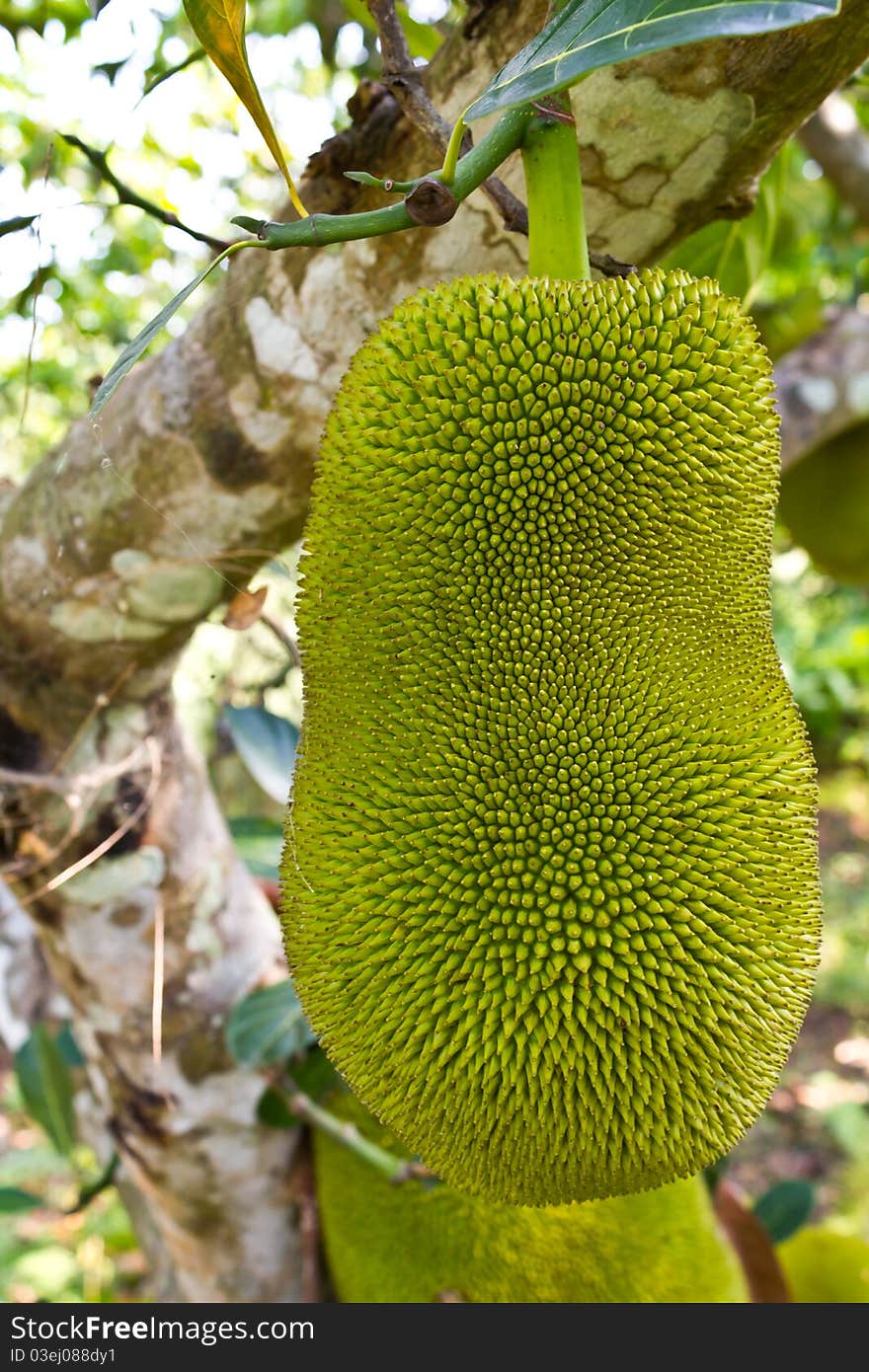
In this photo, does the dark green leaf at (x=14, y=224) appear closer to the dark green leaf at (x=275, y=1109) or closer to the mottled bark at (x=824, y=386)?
the dark green leaf at (x=275, y=1109)

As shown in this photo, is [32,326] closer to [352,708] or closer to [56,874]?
[352,708]

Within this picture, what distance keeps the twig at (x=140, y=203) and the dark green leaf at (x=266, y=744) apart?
0.61 m

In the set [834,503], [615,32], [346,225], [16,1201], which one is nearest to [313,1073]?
[16,1201]

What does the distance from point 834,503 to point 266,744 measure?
1340 mm

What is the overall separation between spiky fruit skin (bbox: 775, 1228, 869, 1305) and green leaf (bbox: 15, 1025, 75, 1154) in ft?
3.16

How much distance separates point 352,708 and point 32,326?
1.05ft

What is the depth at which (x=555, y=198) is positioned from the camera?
0.61 meters

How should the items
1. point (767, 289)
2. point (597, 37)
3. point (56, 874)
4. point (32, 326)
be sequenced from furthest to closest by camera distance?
point (767, 289)
point (56, 874)
point (32, 326)
point (597, 37)

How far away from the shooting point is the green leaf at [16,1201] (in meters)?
1.52

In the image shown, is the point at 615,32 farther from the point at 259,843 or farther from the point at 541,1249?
the point at 259,843

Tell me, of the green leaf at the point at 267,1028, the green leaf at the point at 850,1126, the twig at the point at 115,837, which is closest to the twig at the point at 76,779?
the twig at the point at 115,837


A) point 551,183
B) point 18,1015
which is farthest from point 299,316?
point 18,1015

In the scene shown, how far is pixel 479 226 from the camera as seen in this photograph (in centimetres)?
71
